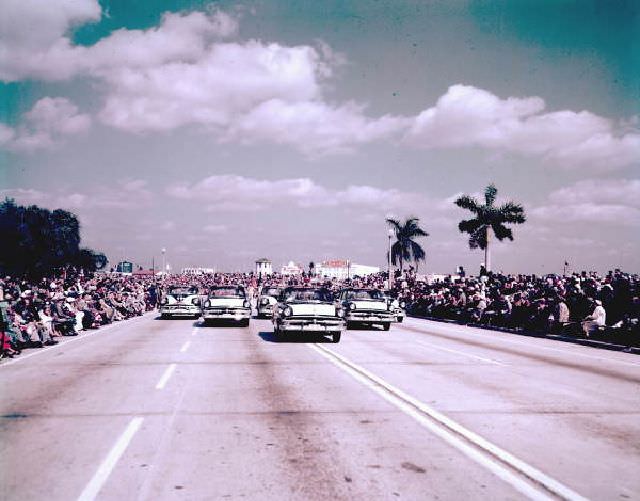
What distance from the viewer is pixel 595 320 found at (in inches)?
810

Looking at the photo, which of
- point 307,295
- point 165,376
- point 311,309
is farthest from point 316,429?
point 307,295

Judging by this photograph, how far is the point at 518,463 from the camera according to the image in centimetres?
591

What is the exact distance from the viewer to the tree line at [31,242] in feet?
203

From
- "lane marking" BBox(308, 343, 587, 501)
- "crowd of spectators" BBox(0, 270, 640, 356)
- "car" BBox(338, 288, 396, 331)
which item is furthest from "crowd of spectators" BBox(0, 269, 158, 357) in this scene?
"car" BBox(338, 288, 396, 331)

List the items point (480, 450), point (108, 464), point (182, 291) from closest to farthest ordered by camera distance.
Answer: point (108, 464) → point (480, 450) → point (182, 291)

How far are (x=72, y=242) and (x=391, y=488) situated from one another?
80.3 metres

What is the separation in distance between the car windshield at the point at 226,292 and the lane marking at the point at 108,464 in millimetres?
17741

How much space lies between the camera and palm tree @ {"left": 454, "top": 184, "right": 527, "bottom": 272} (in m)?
47.4

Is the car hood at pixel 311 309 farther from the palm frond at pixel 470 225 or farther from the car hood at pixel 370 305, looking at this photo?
the palm frond at pixel 470 225

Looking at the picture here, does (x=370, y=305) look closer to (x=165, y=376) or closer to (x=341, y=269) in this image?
(x=165, y=376)

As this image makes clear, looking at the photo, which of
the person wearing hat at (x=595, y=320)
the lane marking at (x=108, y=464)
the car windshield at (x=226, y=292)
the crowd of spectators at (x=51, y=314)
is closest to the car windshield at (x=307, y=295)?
the car windshield at (x=226, y=292)

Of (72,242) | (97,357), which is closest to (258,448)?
(97,357)

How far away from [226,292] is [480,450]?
19.9 metres

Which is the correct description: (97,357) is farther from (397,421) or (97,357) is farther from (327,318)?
(397,421)
